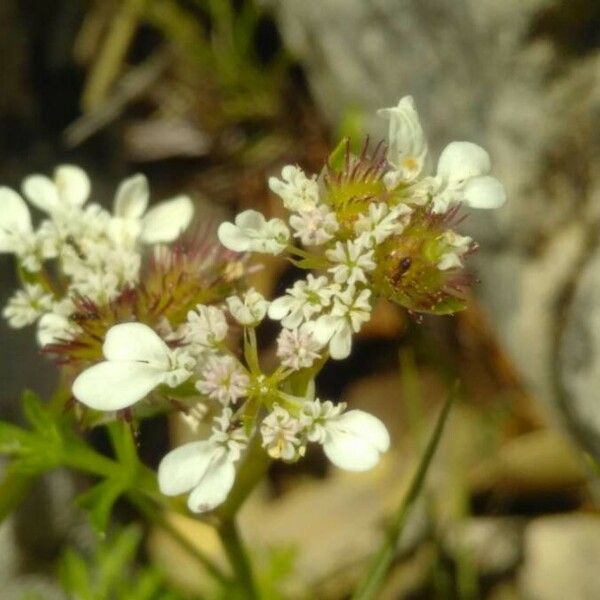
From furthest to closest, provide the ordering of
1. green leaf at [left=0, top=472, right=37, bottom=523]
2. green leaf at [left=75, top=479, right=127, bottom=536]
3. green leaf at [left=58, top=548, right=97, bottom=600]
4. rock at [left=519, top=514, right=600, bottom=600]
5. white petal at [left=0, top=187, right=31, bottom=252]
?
rock at [left=519, top=514, right=600, bottom=600], green leaf at [left=58, top=548, right=97, bottom=600], green leaf at [left=0, top=472, right=37, bottom=523], white petal at [left=0, top=187, right=31, bottom=252], green leaf at [left=75, top=479, right=127, bottom=536]

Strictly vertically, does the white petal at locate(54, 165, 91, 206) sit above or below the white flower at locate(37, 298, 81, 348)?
above

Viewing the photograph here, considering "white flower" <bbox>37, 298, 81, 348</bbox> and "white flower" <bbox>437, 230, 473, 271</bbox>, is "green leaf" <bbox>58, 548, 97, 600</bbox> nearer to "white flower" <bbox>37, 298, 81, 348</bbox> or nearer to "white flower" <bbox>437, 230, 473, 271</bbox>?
"white flower" <bbox>37, 298, 81, 348</bbox>

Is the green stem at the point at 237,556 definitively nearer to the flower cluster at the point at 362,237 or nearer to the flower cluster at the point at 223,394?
the flower cluster at the point at 223,394

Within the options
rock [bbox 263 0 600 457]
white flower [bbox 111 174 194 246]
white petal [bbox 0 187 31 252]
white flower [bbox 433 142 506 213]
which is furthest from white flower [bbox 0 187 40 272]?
rock [bbox 263 0 600 457]

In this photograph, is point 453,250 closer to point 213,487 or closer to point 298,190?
point 298,190

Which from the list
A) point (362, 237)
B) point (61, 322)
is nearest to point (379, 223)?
point (362, 237)

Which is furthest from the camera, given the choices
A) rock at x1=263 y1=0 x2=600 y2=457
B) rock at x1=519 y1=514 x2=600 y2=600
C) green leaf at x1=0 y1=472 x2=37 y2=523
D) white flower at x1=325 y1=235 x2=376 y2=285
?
rock at x1=519 y1=514 x2=600 y2=600

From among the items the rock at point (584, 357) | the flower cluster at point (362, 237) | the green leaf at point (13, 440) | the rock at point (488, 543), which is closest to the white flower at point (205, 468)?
the flower cluster at point (362, 237)
